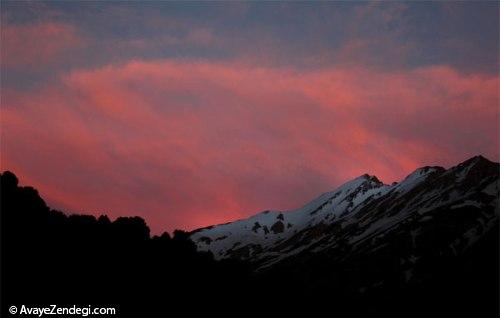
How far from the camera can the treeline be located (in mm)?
48781

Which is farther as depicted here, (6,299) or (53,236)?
(53,236)

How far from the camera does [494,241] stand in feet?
534

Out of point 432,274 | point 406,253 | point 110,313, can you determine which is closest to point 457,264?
point 432,274

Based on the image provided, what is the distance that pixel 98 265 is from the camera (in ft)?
182

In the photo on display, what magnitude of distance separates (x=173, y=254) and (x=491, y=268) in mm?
113623

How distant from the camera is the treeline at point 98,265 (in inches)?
1921

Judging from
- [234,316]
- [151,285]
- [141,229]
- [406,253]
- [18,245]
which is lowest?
[234,316]

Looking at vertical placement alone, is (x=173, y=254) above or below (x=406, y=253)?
below

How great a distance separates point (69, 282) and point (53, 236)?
27.2 ft

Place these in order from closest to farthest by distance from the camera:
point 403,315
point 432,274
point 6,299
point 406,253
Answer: point 6,299 < point 403,315 < point 432,274 < point 406,253

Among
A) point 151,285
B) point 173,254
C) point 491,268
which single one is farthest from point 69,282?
point 491,268

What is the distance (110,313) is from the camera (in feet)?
159

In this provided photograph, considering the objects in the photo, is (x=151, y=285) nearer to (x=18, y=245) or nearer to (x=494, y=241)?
(x=18, y=245)

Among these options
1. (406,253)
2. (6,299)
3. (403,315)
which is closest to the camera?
(6,299)
